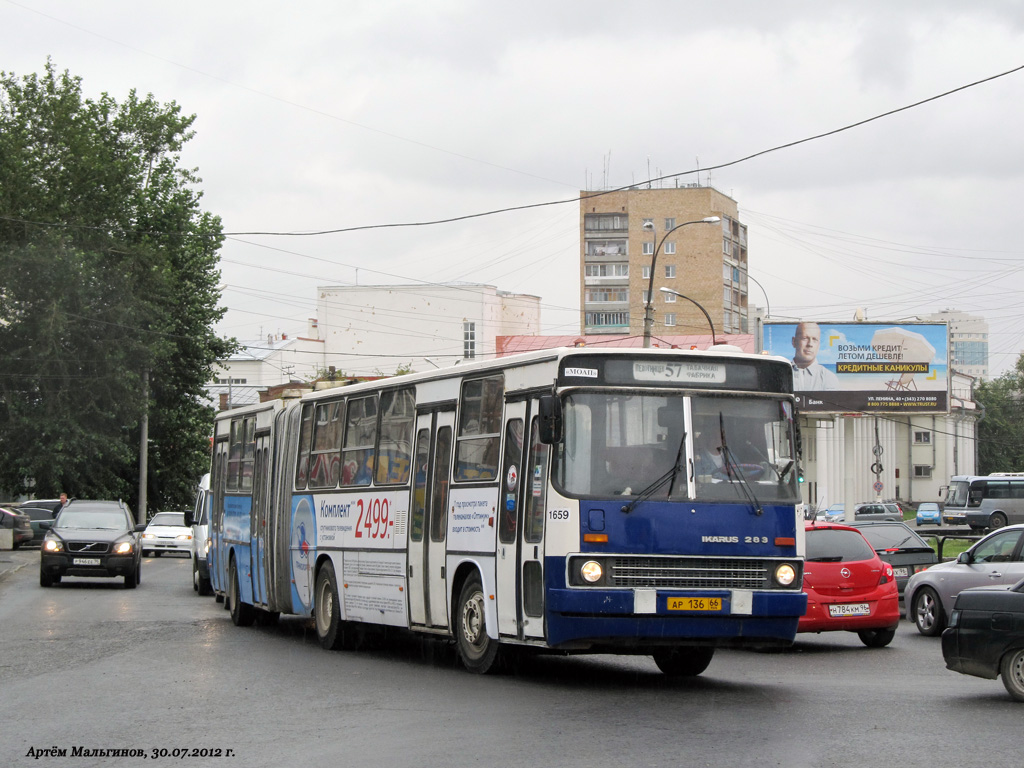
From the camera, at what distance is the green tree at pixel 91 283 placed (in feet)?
173

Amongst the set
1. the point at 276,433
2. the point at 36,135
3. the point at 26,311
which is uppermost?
the point at 36,135

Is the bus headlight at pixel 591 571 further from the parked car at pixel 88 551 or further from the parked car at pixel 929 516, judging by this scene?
the parked car at pixel 929 516

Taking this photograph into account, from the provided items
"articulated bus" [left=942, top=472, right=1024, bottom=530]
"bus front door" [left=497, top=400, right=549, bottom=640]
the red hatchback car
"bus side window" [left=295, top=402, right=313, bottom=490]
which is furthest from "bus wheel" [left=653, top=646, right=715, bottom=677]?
"articulated bus" [left=942, top=472, right=1024, bottom=530]

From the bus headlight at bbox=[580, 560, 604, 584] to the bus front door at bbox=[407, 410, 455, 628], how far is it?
2590mm

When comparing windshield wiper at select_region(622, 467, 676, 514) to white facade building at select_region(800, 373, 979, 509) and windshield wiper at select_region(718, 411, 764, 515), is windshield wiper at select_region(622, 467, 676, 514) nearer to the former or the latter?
windshield wiper at select_region(718, 411, 764, 515)

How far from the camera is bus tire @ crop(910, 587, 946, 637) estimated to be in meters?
18.0

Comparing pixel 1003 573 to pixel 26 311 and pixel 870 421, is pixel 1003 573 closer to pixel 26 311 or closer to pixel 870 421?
pixel 26 311

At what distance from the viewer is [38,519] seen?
179 feet

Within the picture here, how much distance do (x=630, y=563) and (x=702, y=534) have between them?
66cm

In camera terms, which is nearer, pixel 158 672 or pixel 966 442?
pixel 158 672

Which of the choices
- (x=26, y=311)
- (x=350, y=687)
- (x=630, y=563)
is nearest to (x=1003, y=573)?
(x=630, y=563)

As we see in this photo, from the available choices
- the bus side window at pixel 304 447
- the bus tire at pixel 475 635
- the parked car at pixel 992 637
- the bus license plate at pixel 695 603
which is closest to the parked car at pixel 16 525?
the bus side window at pixel 304 447

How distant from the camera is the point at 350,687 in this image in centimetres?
1224

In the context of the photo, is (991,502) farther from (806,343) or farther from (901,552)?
(901,552)
